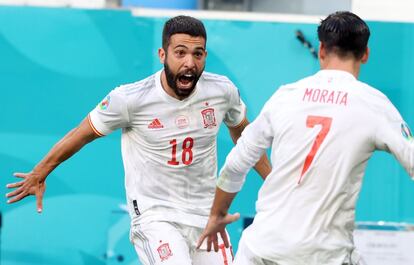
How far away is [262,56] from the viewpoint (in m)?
9.77

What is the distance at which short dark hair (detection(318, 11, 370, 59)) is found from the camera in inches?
198

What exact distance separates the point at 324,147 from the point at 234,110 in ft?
6.88

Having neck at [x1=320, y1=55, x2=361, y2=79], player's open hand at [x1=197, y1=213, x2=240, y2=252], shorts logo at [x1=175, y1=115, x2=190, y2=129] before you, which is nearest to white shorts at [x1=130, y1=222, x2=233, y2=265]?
shorts logo at [x1=175, y1=115, x2=190, y2=129]

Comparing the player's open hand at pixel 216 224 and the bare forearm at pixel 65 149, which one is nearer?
the player's open hand at pixel 216 224

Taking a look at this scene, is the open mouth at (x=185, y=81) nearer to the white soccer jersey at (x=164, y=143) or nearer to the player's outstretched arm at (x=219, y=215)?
the white soccer jersey at (x=164, y=143)

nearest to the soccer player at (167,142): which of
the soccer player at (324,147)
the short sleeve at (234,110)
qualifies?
the short sleeve at (234,110)

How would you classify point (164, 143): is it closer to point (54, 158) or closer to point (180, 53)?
point (180, 53)

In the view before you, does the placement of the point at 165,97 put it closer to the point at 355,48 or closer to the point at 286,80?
the point at 355,48

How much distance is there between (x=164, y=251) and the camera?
6438 mm

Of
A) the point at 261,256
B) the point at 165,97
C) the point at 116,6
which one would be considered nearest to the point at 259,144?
the point at 261,256

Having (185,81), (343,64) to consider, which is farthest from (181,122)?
(343,64)

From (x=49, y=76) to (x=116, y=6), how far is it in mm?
976

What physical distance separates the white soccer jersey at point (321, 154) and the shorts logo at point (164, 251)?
1410mm

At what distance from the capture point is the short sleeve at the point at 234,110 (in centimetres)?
689
